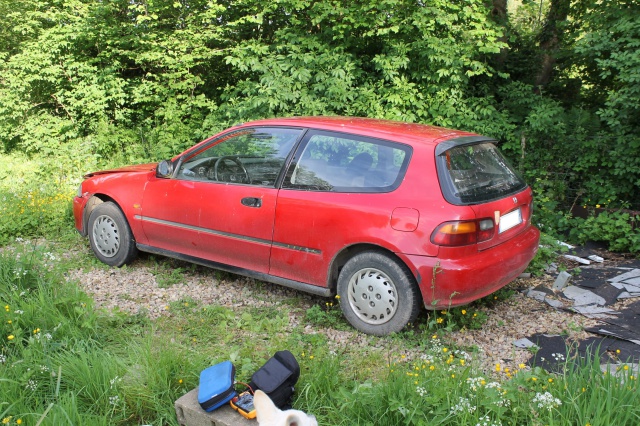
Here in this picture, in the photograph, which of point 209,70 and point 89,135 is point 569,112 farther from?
point 89,135

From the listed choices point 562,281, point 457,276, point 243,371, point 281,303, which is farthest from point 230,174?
point 562,281

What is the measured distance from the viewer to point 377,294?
3.91m

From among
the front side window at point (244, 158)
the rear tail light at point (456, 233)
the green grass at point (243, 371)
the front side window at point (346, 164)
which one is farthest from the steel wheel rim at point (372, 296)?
the front side window at point (244, 158)

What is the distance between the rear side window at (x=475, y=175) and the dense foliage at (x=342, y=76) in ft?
8.70

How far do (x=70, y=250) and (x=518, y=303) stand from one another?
16.5 feet

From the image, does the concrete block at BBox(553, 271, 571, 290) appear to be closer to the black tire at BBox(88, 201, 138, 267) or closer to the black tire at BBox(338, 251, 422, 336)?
the black tire at BBox(338, 251, 422, 336)

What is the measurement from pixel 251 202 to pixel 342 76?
3985 mm

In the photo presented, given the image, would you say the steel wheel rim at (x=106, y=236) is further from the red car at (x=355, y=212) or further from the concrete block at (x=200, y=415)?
the concrete block at (x=200, y=415)

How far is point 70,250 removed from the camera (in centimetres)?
613

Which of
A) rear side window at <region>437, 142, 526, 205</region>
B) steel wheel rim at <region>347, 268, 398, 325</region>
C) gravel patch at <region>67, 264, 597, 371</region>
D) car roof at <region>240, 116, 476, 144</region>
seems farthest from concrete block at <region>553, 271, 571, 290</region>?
steel wheel rim at <region>347, 268, 398, 325</region>

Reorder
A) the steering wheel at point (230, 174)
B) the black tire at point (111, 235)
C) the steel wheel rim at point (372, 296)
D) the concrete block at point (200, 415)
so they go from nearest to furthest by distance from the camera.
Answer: the concrete block at point (200, 415), the steel wheel rim at point (372, 296), the steering wheel at point (230, 174), the black tire at point (111, 235)

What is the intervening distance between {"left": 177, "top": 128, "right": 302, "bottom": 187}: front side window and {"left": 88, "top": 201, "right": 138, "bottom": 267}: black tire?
→ 0.97 metres

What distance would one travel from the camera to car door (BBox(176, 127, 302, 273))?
14.5ft

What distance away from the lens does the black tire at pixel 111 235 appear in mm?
5402
